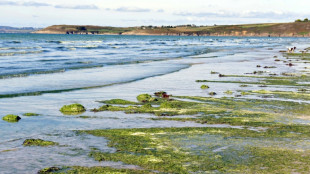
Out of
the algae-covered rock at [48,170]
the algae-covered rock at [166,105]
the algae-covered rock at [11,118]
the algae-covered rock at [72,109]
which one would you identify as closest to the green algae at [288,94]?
the algae-covered rock at [166,105]

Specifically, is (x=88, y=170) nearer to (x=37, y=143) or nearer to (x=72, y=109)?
(x=37, y=143)

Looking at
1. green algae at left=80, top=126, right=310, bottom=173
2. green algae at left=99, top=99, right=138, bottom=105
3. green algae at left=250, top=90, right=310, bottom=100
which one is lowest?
green algae at left=99, top=99, right=138, bottom=105

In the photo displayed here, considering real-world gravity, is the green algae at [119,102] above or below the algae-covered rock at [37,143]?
below

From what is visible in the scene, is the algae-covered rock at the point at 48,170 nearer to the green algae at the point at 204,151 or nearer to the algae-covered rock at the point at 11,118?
the green algae at the point at 204,151

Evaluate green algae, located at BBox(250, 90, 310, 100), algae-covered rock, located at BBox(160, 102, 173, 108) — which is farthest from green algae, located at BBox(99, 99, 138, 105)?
green algae, located at BBox(250, 90, 310, 100)

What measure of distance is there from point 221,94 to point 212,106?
12.2 feet

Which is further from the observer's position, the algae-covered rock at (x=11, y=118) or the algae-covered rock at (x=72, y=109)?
the algae-covered rock at (x=72, y=109)

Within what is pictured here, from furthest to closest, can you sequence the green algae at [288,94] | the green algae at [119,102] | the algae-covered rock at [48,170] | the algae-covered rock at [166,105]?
the green algae at [288,94] < the green algae at [119,102] < the algae-covered rock at [166,105] < the algae-covered rock at [48,170]

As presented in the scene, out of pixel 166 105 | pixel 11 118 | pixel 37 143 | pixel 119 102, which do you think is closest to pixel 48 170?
pixel 37 143

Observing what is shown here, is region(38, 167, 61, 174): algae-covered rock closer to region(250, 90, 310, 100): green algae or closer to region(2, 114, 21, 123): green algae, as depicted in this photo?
region(2, 114, 21, 123): green algae

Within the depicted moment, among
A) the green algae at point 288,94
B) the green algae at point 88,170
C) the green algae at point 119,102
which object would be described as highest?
the green algae at point 88,170

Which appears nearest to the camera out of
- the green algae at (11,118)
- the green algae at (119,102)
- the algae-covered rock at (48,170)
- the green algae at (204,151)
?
the algae-covered rock at (48,170)

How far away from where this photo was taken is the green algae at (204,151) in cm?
992

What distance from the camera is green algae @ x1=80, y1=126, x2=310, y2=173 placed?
9.92 meters
